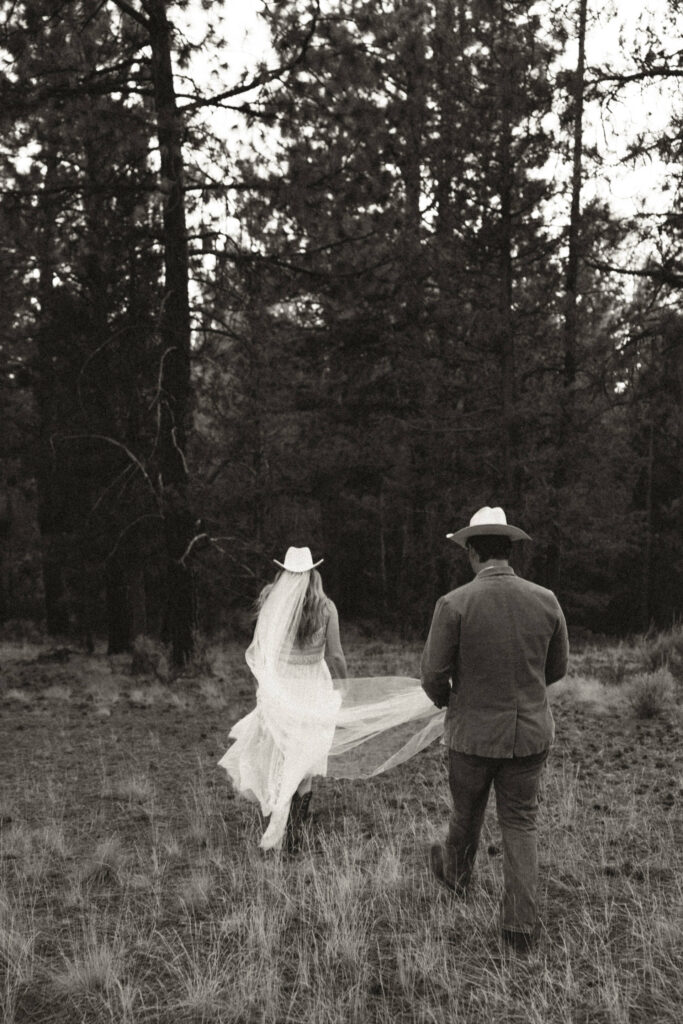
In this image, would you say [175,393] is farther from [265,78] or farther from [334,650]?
[334,650]

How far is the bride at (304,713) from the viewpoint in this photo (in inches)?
265

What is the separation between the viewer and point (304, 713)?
682cm

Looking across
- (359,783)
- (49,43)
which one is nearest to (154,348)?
(49,43)

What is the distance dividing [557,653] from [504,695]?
39 centimetres

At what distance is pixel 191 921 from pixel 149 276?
1564 centimetres

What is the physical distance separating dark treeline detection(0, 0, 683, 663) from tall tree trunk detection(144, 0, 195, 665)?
0.04 m

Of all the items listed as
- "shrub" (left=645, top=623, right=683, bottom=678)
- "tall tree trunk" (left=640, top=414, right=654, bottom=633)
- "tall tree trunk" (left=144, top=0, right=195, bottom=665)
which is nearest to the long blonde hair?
"tall tree trunk" (left=144, top=0, right=195, bottom=665)

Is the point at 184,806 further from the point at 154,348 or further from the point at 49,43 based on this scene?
the point at 154,348

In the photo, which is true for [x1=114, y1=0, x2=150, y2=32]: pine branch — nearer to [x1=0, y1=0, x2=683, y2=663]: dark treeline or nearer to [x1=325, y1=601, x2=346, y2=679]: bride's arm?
[x1=0, y1=0, x2=683, y2=663]: dark treeline

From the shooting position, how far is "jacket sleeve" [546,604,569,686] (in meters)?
4.70

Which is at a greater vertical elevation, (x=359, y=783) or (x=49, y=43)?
(x=49, y=43)

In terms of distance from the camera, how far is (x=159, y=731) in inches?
436

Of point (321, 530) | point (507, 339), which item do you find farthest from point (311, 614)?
point (321, 530)

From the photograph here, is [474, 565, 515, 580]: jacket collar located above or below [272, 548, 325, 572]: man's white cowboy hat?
above
